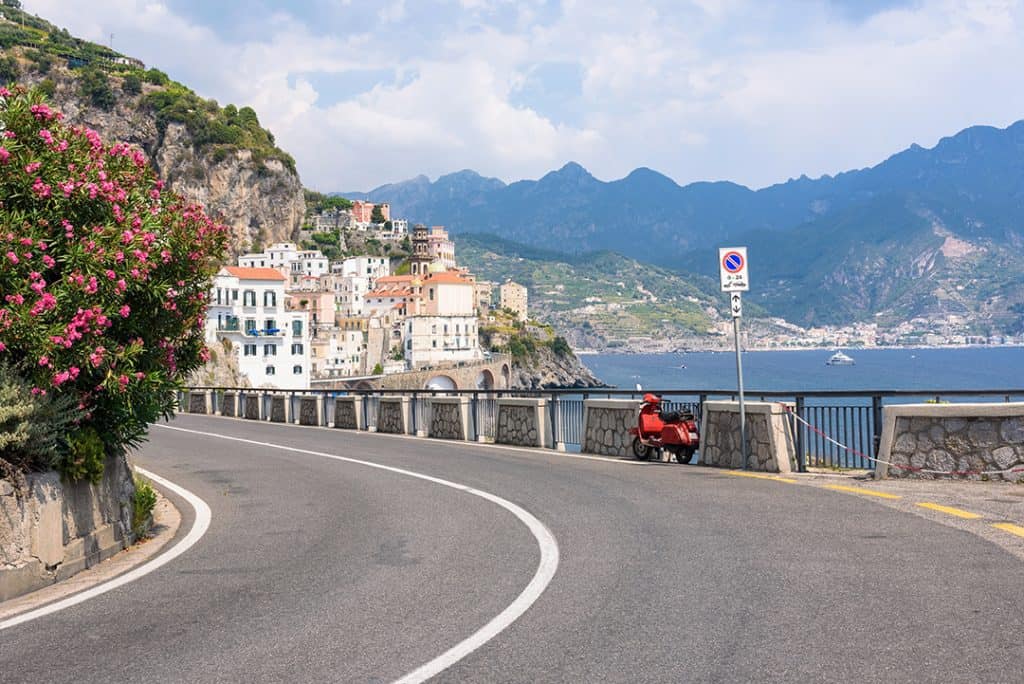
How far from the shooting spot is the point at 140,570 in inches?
360

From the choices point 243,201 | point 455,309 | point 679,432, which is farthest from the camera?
point 243,201

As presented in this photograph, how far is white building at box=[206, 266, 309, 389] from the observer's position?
11738 centimetres

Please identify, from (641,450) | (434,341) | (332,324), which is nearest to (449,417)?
(641,450)

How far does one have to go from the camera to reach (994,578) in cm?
750

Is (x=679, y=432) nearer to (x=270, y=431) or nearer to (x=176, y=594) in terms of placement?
(x=176, y=594)

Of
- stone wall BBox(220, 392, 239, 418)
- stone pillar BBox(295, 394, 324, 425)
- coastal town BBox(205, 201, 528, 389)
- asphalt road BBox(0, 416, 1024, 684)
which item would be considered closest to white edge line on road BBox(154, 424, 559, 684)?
asphalt road BBox(0, 416, 1024, 684)

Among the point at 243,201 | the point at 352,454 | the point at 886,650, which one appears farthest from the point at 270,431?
the point at 243,201

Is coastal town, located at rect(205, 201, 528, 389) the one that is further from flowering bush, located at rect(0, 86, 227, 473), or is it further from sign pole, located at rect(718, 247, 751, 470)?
flowering bush, located at rect(0, 86, 227, 473)

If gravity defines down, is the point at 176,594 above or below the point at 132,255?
below

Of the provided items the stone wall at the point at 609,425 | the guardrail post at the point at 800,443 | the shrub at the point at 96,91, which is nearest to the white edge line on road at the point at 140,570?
the stone wall at the point at 609,425

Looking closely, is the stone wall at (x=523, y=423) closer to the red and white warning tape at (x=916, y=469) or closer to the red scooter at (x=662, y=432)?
the red scooter at (x=662, y=432)

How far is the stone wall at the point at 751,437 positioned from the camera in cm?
1536

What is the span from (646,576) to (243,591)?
3.31 metres

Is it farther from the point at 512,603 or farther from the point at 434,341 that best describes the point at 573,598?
the point at 434,341
